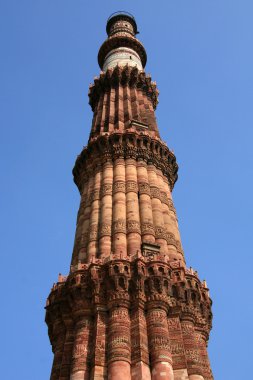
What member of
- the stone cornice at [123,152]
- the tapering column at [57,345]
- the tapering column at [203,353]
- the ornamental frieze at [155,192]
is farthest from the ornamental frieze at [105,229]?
the tapering column at [203,353]

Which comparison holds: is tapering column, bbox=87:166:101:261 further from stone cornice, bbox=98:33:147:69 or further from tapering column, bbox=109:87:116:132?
stone cornice, bbox=98:33:147:69

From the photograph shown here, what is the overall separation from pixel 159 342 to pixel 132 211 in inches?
252

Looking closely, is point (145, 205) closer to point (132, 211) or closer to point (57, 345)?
point (132, 211)

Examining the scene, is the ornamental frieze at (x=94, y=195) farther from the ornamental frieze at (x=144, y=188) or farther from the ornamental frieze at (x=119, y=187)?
the ornamental frieze at (x=144, y=188)

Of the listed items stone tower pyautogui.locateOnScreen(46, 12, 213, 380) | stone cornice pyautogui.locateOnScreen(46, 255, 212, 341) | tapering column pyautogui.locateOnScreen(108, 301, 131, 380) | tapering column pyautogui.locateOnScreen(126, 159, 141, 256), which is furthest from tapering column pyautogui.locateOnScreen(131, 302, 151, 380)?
tapering column pyautogui.locateOnScreen(126, 159, 141, 256)

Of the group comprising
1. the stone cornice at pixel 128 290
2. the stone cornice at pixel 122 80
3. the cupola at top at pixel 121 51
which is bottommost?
the stone cornice at pixel 128 290

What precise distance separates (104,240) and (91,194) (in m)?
3.50

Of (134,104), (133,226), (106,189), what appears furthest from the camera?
(134,104)

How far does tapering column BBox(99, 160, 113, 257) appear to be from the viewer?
1873cm

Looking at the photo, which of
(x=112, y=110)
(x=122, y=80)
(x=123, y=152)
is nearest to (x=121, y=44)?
(x=122, y=80)

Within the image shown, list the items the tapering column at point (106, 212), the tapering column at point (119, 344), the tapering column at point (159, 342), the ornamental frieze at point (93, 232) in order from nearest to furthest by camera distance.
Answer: the tapering column at point (119, 344) → the tapering column at point (159, 342) → the tapering column at point (106, 212) → the ornamental frieze at point (93, 232)

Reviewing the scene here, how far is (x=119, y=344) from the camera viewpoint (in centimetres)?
1457

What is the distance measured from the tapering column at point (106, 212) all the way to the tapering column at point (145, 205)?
1.21 metres

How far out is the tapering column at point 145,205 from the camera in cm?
1927
